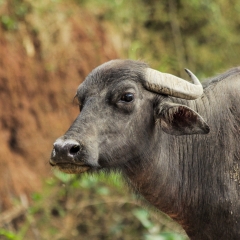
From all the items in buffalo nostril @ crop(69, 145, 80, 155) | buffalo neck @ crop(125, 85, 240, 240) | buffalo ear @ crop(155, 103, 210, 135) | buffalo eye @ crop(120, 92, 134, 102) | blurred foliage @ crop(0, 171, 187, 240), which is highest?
buffalo eye @ crop(120, 92, 134, 102)

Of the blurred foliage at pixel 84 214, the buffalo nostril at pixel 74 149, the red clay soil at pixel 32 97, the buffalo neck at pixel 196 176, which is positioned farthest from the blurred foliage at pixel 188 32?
the buffalo nostril at pixel 74 149

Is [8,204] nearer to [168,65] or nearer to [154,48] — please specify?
[168,65]

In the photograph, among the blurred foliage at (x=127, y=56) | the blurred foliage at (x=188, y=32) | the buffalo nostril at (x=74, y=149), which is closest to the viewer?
the buffalo nostril at (x=74, y=149)

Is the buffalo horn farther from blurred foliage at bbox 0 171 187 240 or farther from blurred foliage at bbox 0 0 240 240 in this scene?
blurred foliage at bbox 0 171 187 240

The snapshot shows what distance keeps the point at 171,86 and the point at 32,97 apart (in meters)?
4.68

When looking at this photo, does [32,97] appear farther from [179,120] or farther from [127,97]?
[179,120]

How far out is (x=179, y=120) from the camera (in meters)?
5.93

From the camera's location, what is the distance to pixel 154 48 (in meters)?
14.0

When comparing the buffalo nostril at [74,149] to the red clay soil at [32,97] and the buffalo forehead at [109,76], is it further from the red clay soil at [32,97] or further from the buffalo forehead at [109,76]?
the red clay soil at [32,97]

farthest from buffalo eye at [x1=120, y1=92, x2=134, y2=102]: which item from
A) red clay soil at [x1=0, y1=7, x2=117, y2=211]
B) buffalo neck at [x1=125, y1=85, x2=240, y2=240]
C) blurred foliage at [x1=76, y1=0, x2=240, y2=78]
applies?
blurred foliage at [x1=76, y1=0, x2=240, y2=78]

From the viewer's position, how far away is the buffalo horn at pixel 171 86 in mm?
5879

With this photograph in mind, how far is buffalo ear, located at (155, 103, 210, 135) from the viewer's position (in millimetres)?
5820

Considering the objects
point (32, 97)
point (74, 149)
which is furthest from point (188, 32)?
point (74, 149)

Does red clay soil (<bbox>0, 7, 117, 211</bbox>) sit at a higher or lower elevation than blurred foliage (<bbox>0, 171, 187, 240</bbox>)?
higher
